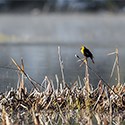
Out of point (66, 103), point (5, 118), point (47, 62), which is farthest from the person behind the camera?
point (47, 62)

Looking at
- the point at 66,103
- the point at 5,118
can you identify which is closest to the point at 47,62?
the point at 66,103

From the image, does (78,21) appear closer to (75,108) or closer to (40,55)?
(40,55)

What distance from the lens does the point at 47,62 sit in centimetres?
1273

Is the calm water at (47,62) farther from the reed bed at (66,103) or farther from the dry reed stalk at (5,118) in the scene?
the dry reed stalk at (5,118)

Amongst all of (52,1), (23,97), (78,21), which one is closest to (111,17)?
(78,21)

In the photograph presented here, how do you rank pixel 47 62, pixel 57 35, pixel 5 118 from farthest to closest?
pixel 57 35
pixel 47 62
pixel 5 118

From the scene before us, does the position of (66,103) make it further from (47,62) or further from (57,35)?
(57,35)

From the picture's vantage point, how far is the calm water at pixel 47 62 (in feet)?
32.0

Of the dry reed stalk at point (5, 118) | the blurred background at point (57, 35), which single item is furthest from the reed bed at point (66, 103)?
the blurred background at point (57, 35)

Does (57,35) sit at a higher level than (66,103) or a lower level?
higher

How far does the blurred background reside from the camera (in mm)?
11077

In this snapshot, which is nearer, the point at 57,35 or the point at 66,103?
the point at 66,103

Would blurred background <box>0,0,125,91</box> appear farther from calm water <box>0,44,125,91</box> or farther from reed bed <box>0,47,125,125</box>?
reed bed <box>0,47,125,125</box>

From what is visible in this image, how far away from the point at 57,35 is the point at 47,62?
22.0 feet
